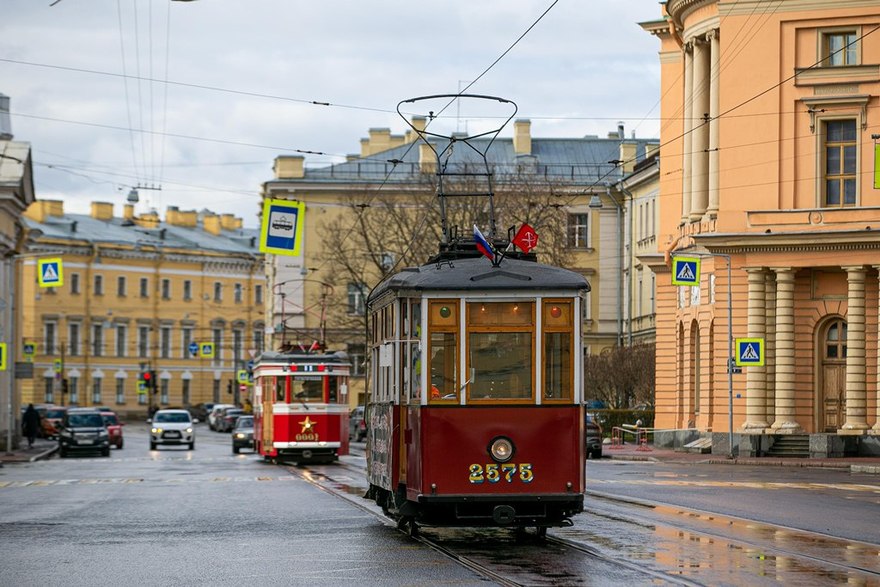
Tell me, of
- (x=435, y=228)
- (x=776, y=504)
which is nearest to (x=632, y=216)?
(x=435, y=228)

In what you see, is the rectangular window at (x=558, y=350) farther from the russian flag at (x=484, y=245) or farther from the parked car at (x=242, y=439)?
the parked car at (x=242, y=439)

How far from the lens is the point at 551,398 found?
16875 millimetres

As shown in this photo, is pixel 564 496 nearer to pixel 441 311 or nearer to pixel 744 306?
pixel 441 311

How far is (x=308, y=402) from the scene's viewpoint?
41.2 meters

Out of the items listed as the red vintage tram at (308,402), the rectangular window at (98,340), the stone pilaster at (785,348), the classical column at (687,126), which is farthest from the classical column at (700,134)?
the rectangular window at (98,340)

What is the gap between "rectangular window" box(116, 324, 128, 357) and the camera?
115312 millimetres

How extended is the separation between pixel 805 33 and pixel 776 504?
2638 centimetres

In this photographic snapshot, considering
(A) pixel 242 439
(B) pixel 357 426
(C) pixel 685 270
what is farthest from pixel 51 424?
(C) pixel 685 270

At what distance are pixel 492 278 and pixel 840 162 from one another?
32688 millimetres

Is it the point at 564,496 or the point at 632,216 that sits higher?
the point at 632,216

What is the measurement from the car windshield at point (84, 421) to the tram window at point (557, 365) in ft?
134

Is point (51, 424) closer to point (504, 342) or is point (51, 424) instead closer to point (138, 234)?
point (138, 234)

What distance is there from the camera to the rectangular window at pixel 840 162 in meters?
47.3

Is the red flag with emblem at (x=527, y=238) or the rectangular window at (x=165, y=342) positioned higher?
the red flag with emblem at (x=527, y=238)
